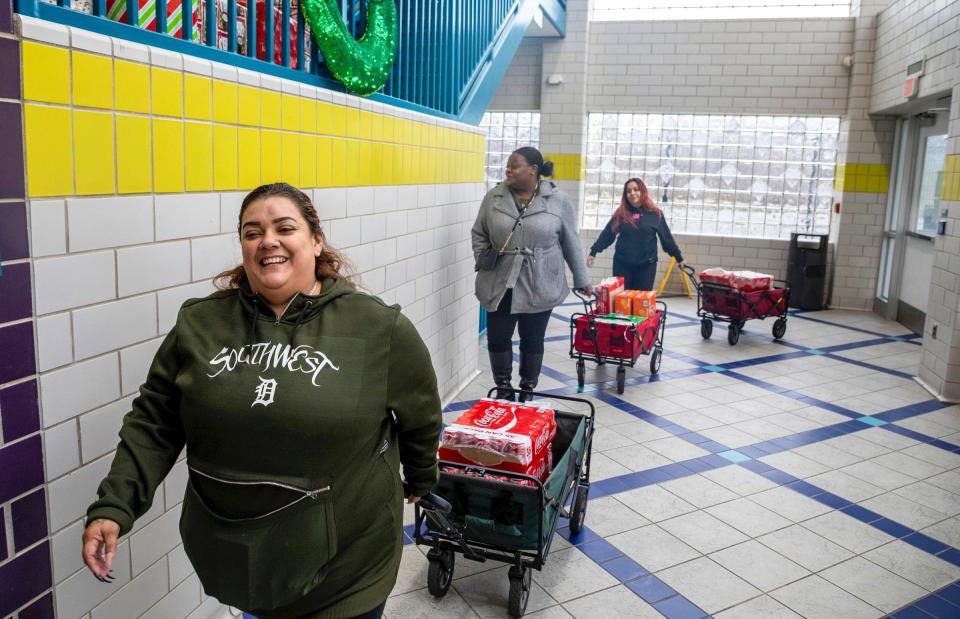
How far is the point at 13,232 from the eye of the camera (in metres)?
1.68

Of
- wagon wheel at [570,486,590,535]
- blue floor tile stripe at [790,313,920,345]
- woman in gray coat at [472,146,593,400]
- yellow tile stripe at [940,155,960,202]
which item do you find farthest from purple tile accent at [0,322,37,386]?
blue floor tile stripe at [790,313,920,345]

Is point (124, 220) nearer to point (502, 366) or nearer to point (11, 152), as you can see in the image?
point (11, 152)

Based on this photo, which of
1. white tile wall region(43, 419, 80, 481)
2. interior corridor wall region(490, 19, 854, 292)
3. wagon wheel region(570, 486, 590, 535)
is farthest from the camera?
interior corridor wall region(490, 19, 854, 292)

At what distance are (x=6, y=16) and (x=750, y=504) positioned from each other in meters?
3.68

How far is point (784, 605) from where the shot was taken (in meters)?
2.96

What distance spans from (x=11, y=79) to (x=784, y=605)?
306 cm

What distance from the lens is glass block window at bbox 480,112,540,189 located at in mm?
10945

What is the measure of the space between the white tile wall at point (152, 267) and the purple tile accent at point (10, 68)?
0.52 meters

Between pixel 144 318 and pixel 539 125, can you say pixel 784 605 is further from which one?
pixel 539 125

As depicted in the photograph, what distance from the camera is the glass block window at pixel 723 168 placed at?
10.1 m

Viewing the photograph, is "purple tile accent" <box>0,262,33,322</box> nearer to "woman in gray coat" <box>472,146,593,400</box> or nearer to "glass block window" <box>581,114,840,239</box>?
"woman in gray coat" <box>472,146,593,400</box>

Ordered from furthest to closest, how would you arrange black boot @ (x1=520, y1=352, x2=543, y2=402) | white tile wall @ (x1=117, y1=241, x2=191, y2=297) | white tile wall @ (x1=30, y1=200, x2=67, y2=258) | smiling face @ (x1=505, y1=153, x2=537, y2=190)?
1. black boot @ (x1=520, y1=352, x2=543, y2=402)
2. smiling face @ (x1=505, y1=153, x2=537, y2=190)
3. white tile wall @ (x1=117, y1=241, x2=191, y2=297)
4. white tile wall @ (x1=30, y1=200, x2=67, y2=258)

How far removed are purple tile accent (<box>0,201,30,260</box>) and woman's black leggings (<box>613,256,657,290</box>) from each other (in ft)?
18.7

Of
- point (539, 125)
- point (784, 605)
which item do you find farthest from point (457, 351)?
point (539, 125)
